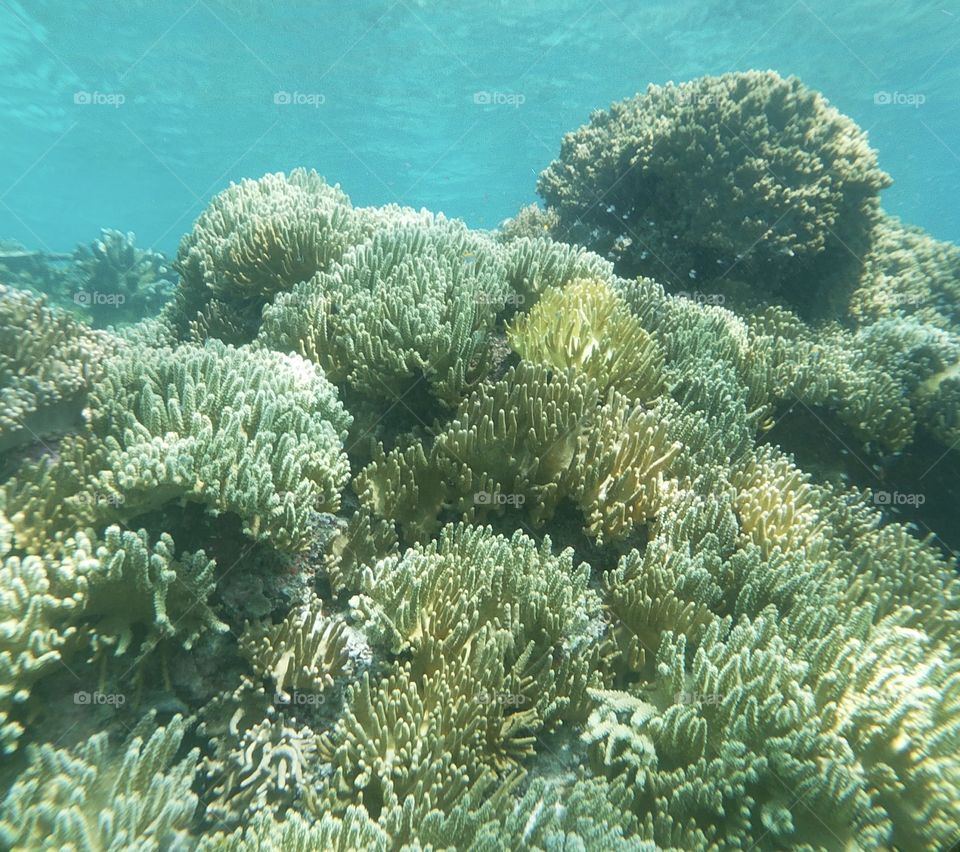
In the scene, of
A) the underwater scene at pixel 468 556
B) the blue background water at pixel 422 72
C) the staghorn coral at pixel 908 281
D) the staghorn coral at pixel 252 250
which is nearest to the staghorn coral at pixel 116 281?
the blue background water at pixel 422 72

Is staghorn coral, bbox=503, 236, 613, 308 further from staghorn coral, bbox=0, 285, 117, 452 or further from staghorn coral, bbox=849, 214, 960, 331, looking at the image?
staghorn coral, bbox=849, 214, 960, 331

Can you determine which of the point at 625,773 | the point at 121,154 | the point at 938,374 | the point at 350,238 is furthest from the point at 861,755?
the point at 121,154

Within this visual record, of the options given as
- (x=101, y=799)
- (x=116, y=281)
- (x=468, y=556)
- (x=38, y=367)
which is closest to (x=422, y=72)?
(x=116, y=281)

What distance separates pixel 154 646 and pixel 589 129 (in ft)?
34.5

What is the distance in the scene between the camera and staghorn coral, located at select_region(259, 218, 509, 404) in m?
4.06

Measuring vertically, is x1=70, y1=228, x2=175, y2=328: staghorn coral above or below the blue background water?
below

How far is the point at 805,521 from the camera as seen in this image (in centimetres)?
385

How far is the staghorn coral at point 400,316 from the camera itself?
13.3 ft

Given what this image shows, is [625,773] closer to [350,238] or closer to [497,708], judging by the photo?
[497,708]

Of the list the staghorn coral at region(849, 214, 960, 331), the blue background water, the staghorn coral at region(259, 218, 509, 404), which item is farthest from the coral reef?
the staghorn coral at region(849, 214, 960, 331)

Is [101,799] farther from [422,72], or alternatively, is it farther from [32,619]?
[422,72]

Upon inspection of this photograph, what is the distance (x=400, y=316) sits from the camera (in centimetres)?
411

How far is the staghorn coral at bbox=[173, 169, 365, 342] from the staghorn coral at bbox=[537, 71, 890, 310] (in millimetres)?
4551

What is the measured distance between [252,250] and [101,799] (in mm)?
5106
